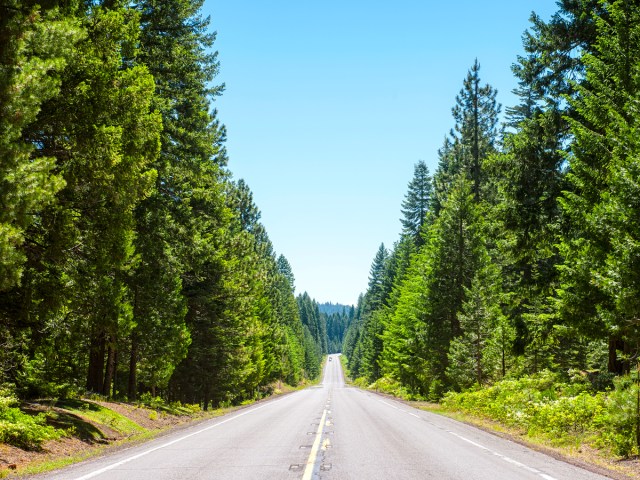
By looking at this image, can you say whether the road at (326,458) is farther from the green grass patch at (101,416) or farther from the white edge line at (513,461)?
the green grass patch at (101,416)

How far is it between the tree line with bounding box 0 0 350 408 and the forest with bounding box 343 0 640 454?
12.3 m

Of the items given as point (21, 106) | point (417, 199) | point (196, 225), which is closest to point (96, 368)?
point (196, 225)

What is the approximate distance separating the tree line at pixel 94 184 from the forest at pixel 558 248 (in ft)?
40.3

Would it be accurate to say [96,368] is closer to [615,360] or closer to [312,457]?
[312,457]

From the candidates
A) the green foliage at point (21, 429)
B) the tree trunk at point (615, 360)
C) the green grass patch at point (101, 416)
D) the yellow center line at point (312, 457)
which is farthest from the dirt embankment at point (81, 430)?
the tree trunk at point (615, 360)

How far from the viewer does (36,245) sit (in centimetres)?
1261

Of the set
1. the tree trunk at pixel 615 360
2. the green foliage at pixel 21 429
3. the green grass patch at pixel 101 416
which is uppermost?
the tree trunk at pixel 615 360

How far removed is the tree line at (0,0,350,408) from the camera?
9969mm

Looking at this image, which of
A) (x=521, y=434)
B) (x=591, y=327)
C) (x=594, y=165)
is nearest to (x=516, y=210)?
(x=594, y=165)

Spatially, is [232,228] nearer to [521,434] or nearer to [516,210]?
[516,210]

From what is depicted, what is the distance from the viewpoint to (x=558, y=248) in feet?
66.9

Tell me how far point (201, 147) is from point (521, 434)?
54.7 ft

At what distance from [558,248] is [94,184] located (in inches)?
654

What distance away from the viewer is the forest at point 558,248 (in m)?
13.0
